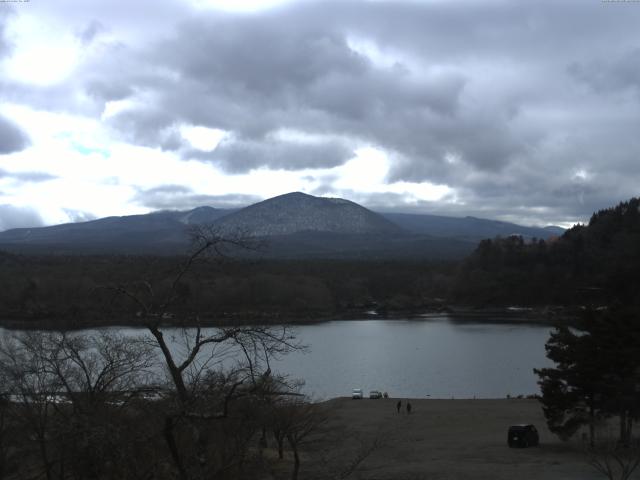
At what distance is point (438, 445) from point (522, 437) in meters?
3.18

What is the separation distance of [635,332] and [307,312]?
62017 mm

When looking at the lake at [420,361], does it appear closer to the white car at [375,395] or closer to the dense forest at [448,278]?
the white car at [375,395]

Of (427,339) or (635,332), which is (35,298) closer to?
(427,339)

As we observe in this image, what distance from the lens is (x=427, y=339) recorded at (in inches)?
2370

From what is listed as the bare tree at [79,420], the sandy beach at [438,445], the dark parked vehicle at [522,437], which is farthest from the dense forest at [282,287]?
the bare tree at [79,420]

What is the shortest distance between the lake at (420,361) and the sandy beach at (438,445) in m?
4.13

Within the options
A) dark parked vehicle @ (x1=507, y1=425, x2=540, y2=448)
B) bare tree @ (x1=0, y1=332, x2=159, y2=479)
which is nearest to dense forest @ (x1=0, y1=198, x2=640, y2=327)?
dark parked vehicle @ (x1=507, y1=425, x2=540, y2=448)

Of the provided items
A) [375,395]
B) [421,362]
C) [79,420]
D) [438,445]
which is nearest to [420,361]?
[421,362]

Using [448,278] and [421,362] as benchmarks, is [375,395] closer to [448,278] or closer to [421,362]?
[421,362]

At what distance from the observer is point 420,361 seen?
157 feet

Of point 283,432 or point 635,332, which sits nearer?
point 283,432

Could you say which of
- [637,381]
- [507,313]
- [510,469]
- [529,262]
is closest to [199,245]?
[510,469]

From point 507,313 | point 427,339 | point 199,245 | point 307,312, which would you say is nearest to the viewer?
point 199,245

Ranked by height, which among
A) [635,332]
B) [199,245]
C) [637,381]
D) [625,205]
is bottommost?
[637,381]
